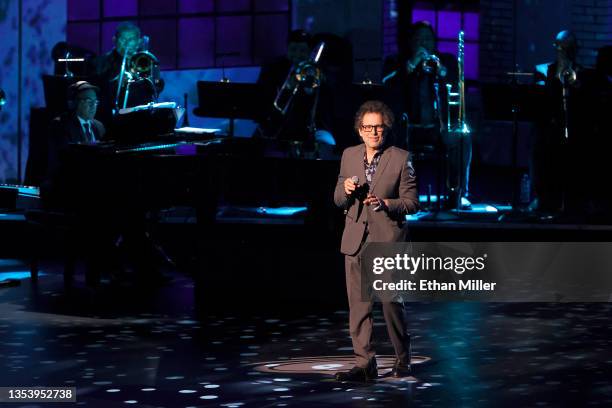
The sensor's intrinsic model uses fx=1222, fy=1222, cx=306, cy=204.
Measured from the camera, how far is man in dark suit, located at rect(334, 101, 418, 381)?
5293 mm

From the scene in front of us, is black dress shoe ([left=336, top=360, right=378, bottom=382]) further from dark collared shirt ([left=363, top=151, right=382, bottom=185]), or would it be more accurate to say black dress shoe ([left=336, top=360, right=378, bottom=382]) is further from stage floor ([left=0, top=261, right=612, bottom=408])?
dark collared shirt ([left=363, top=151, right=382, bottom=185])

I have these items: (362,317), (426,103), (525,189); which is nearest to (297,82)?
(426,103)

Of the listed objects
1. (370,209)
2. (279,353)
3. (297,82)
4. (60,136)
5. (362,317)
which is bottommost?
(279,353)

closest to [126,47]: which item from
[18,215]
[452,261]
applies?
[18,215]

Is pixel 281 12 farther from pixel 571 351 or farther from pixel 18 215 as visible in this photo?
pixel 571 351

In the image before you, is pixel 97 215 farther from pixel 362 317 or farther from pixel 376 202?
pixel 376 202

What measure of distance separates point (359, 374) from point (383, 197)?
78 cm

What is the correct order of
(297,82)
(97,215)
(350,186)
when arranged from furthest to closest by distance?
(297,82)
(97,215)
(350,186)

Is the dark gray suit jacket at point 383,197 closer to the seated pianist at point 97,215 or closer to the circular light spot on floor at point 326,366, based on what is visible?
the circular light spot on floor at point 326,366

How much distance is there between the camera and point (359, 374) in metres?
5.36

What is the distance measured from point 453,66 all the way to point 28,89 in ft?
14.7

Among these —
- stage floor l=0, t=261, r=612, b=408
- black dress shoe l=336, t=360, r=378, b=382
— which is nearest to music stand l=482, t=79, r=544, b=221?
stage floor l=0, t=261, r=612, b=408

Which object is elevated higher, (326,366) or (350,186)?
(350,186)

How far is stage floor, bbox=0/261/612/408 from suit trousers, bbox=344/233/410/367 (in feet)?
0.55
